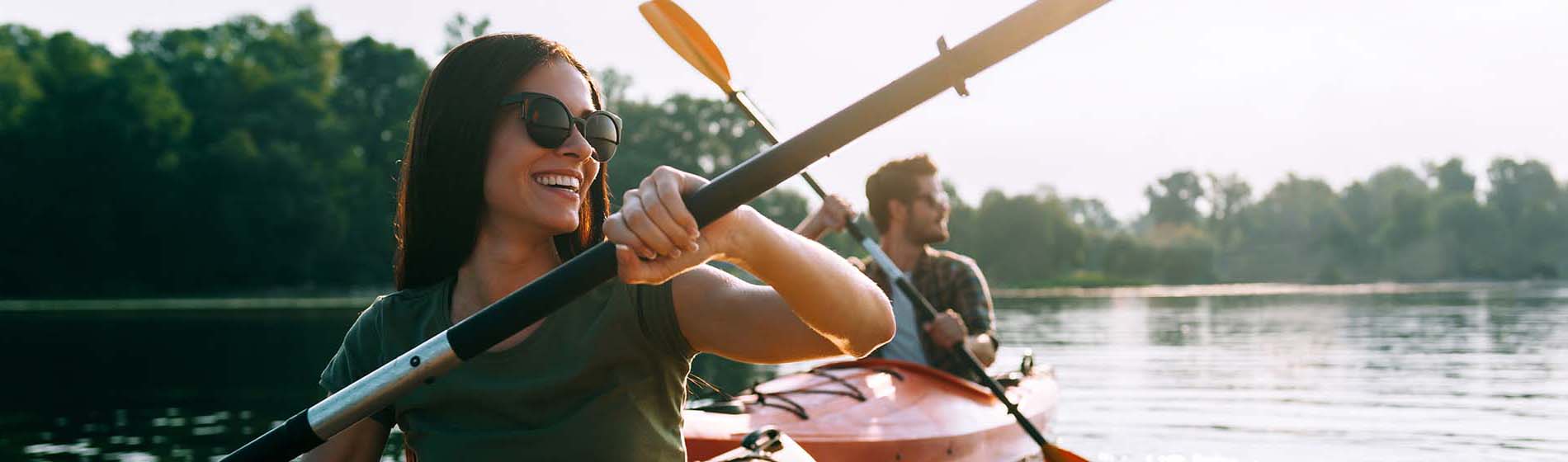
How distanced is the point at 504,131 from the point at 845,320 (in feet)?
2.70

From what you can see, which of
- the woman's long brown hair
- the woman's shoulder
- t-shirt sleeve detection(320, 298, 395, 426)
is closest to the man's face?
the woman's long brown hair

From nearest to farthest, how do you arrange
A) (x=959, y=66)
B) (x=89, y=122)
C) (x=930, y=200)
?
(x=959, y=66), (x=930, y=200), (x=89, y=122)

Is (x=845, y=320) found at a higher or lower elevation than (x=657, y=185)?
lower

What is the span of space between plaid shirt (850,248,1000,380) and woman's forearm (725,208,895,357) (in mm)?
6007

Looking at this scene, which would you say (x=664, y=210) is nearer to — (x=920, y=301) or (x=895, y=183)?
(x=920, y=301)

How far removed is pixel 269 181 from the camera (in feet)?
169

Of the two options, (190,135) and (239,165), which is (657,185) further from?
(190,135)

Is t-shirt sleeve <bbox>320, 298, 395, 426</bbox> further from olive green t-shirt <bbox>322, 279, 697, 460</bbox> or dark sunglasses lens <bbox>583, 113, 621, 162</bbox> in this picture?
dark sunglasses lens <bbox>583, 113, 621, 162</bbox>

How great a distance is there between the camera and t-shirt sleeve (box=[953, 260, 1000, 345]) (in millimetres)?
8219

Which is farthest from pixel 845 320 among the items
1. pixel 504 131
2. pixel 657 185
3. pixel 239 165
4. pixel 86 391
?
pixel 239 165

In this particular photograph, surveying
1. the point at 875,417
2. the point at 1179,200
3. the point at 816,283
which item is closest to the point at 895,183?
the point at 875,417

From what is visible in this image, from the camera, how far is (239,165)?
166 ft

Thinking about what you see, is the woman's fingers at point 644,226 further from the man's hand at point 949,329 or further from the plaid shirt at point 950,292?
the plaid shirt at point 950,292

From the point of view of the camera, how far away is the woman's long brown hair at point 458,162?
2.54 metres
